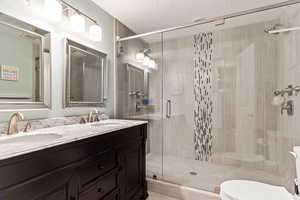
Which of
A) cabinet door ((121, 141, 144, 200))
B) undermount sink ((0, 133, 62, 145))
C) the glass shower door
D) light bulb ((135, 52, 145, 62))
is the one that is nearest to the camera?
undermount sink ((0, 133, 62, 145))

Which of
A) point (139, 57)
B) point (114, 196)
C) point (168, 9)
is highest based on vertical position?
point (168, 9)

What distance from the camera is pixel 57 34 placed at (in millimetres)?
1604

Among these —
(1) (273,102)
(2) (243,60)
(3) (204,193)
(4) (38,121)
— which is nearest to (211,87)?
(2) (243,60)

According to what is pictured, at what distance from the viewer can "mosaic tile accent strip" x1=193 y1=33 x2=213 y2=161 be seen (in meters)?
2.65

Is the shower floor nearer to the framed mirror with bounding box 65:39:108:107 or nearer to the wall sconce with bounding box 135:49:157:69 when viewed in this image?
the framed mirror with bounding box 65:39:108:107

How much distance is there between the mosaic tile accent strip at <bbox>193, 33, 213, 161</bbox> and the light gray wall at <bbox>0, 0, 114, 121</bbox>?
4.70 ft

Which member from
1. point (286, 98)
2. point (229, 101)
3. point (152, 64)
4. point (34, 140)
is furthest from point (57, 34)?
point (286, 98)

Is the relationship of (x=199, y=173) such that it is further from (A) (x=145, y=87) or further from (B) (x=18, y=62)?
(B) (x=18, y=62)

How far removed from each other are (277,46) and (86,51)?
7.89 ft

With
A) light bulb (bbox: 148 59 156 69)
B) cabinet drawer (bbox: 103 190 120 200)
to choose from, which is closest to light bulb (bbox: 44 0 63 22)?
light bulb (bbox: 148 59 156 69)

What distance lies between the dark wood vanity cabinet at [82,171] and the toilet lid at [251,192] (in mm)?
857

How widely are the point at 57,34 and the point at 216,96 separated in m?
2.22

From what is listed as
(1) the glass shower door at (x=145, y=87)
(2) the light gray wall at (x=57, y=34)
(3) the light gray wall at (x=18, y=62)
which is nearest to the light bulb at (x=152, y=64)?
(1) the glass shower door at (x=145, y=87)

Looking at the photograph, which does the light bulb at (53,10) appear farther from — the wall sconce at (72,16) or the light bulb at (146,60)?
the light bulb at (146,60)
